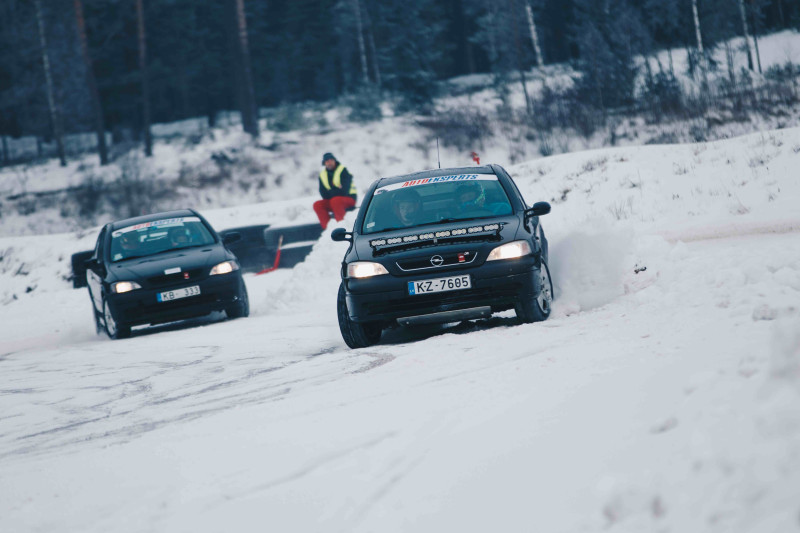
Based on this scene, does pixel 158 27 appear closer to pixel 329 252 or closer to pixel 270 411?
pixel 329 252

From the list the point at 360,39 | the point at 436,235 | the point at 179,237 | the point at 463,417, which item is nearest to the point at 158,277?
the point at 179,237

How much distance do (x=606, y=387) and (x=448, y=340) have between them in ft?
9.45

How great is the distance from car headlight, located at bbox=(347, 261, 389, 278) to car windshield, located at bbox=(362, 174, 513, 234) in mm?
691

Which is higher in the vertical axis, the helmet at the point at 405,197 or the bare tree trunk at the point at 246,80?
the bare tree trunk at the point at 246,80

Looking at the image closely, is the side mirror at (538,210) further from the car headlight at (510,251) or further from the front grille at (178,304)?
the front grille at (178,304)

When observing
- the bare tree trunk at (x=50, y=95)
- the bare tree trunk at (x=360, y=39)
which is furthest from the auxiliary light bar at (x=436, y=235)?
the bare tree trunk at (x=360, y=39)

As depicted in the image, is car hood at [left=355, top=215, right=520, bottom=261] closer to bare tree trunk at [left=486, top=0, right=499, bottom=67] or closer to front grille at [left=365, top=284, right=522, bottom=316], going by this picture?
front grille at [left=365, top=284, right=522, bottom=316]

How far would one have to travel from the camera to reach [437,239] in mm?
8086

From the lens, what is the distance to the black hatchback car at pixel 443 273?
787 cm

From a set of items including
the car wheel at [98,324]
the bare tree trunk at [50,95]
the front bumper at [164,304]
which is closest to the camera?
the front bumper at [164,304]

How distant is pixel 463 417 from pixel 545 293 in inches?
146

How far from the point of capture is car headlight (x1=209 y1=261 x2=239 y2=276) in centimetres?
1203

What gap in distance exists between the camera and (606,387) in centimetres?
497

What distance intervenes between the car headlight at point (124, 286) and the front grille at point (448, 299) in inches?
195
